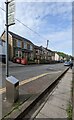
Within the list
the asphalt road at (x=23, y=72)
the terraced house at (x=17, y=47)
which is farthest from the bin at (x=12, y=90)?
the terraced house at (x=17, y=47)

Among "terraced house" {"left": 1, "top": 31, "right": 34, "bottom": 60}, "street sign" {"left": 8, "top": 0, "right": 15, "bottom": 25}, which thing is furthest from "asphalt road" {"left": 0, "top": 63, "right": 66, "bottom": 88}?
"terraced house" {"left": 1, "top": 31, "right": 34, "bottom": 60}

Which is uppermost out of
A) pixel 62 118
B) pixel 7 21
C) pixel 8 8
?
pixel 8 8

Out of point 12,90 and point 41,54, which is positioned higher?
point 41,54

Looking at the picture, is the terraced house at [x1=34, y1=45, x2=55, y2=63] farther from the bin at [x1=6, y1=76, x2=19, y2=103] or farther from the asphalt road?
the bin at [x1=6, y1=76, x2=19, y2=103]

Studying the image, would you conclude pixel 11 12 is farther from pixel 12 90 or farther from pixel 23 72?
pixel 23 72

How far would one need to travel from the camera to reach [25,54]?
2153 inches

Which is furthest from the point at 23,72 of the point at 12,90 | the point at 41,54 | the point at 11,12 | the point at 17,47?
the point at 41,54

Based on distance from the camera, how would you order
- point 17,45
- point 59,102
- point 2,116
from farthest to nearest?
point 17,45
point 59,102
point 2,116

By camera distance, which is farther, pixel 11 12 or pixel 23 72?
pixel 23 72

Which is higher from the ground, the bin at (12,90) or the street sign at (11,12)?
the street sign at (11,12)

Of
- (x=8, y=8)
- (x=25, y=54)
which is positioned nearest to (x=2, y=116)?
(x=8, y=8)

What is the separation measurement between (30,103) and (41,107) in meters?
0.41

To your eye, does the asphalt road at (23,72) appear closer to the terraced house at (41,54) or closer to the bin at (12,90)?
the bin at (12,90)

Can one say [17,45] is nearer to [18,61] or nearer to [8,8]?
[18,61]
